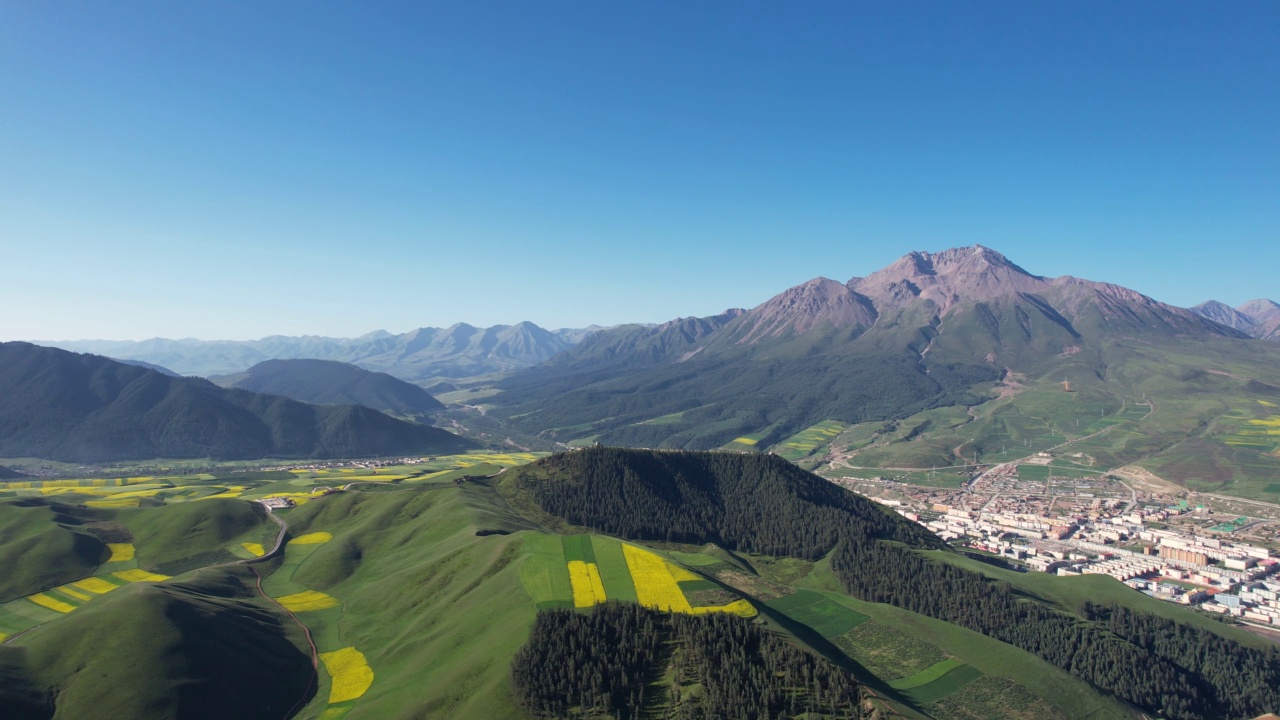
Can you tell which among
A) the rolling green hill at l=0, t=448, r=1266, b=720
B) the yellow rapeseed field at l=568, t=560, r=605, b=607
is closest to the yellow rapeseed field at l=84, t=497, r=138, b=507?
the rolling green hill at l=0, t=448, r=1266, b=720

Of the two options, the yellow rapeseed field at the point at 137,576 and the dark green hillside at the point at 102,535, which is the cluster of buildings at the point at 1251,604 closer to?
the dark green hillside at the point at 102,535

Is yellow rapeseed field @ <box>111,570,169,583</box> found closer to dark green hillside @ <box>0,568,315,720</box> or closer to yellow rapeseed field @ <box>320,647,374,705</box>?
dark green hillside @ <box>0,568,315,720</box>

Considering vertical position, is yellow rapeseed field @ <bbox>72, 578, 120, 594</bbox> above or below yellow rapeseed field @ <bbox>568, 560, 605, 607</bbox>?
below

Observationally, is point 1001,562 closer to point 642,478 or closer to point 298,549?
point 642,478

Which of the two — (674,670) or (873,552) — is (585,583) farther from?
(873,552)

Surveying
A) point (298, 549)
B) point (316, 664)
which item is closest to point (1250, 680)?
point (316, 664)
